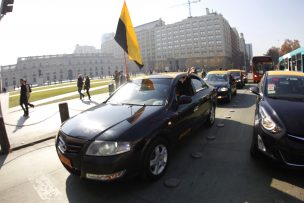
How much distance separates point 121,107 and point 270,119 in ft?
8.26

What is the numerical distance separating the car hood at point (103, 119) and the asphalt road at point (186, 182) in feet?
2.40

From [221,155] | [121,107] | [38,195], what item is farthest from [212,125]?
[38,195]

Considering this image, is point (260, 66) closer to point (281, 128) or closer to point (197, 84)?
point (197, 84)

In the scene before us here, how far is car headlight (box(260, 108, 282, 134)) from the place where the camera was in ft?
11.6

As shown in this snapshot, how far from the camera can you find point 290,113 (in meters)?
3.74

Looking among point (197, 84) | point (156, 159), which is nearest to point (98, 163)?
point (156, 159)

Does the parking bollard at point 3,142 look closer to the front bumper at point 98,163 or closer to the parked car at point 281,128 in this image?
the front bumper at point 98,163

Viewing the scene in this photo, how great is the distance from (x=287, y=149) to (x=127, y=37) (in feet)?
17.5

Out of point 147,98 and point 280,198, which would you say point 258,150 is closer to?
point 280,198

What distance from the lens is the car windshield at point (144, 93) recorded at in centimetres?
454

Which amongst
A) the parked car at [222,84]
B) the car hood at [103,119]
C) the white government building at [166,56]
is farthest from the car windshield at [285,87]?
the white government building at [166,56]

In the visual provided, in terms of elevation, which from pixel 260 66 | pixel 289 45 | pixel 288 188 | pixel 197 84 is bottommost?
pixel 288 188

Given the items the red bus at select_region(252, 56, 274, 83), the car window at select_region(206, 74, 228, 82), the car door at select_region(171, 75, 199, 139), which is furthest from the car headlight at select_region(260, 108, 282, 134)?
the red bus at select_region(252, 56, 274, 83)

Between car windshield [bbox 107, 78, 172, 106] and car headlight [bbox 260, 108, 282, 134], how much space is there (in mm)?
1668
